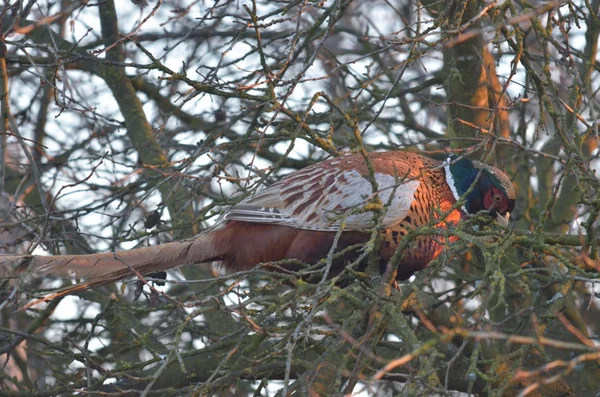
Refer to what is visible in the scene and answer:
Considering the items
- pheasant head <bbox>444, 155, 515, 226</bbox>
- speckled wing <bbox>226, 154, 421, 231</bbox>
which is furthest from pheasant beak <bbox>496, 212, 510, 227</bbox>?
speckled wing <bbox>226, 154, 421, 231</bbox>

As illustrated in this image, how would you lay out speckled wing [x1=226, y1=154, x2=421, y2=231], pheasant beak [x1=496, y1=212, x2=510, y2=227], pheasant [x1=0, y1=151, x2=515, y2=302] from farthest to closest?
pheasant beak [x1=496, y1=212, x2=510, y2=227]
speckled wing [x1=226, y1=154, x2=421, y2=231]
pheasant [x1=0, y1=151, x2=515, y2=302]

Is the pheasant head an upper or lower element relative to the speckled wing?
lower

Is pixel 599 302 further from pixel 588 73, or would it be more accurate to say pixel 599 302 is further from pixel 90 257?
pixel 90 257

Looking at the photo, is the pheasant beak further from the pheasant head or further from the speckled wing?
Result: the speckled wing

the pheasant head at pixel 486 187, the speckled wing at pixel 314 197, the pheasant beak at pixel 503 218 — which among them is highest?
the speckled wing at pixel 314 197

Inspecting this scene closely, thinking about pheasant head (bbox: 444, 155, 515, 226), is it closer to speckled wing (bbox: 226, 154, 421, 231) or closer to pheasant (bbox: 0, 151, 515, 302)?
pheasant (bbox: 0, 151, 515, 302)

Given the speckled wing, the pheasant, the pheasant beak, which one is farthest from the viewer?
the pheasant beak

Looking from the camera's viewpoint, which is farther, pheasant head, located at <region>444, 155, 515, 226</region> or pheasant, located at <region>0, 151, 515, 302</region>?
pheasant head, located at <region>444, 155, 515, 226</region>

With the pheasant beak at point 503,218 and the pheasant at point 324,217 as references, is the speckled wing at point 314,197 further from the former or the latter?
the pheasant beak at point 503,218

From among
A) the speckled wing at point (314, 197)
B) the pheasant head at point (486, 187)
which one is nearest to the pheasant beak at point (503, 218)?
the pheasant head at point (486, 187)

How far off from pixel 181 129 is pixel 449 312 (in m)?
2.78

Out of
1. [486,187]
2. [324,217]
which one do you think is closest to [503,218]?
[486,187]

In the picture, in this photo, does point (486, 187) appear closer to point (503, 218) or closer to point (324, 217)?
point (503, 218)

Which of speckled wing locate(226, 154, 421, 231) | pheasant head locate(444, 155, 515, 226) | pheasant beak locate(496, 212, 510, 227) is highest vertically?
speckled wing locate(226, 154, 421, 231)
